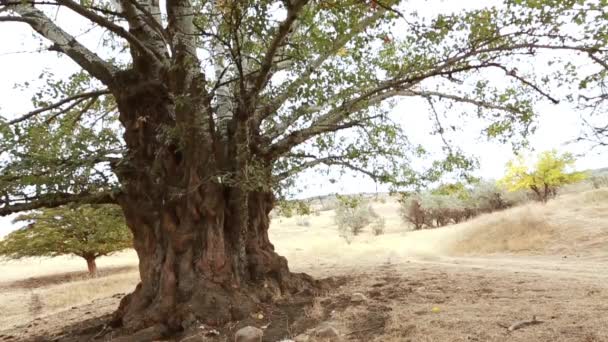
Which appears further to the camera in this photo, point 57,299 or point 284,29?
point 57,299

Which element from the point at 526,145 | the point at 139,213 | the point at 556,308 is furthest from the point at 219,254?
the point at 526,145

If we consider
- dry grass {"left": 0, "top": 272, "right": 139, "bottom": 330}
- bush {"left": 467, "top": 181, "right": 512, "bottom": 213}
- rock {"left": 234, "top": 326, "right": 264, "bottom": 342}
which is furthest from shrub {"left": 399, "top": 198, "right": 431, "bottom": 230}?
rock {"left": 234, "top": 326, "right": 264, "bottom": 342}

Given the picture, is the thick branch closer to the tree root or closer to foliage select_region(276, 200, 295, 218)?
the tree root

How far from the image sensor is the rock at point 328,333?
4.48 m

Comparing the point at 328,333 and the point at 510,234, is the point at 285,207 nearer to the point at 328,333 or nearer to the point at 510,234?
the point at 328,333

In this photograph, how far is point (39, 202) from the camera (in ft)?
18.6

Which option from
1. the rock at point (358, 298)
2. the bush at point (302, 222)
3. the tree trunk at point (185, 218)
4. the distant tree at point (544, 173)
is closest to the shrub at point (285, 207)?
the tree trunk at point (185, 218)

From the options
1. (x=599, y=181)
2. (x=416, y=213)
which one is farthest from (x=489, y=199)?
(x=599, y=181)

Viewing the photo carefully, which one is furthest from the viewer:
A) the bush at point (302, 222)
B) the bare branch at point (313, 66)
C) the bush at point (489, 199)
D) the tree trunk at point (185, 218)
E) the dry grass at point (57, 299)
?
the bush at point (302, 222)

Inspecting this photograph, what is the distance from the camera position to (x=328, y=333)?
455cm

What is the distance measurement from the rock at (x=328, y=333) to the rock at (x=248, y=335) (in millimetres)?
636

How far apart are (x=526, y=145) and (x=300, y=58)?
488 cm

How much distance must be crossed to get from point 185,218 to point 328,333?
2.77 meters

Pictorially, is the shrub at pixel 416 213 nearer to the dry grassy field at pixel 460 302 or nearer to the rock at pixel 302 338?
the dry grassy field at pixel 460 302
